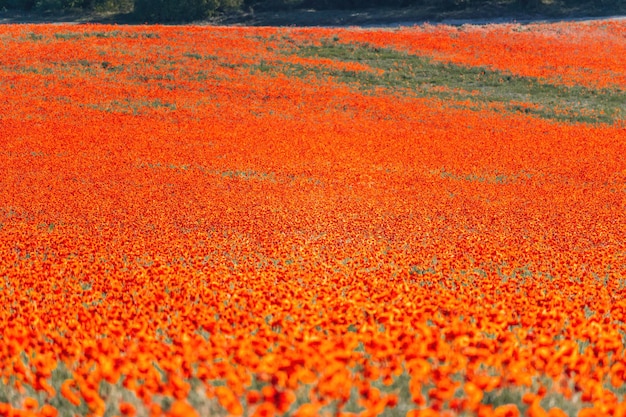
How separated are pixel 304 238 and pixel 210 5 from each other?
2193 inches

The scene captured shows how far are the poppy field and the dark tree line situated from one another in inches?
976

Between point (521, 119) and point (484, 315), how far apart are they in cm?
2537

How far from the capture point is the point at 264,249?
8.88 meters

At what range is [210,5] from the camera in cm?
6138

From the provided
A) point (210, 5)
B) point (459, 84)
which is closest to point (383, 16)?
point (210, 5)

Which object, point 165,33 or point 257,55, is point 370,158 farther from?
point 165,33

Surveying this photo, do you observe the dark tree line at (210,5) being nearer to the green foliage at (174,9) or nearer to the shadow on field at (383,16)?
the green foliage at (174,9)

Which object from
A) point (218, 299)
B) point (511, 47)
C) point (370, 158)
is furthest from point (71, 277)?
point (511, 47)

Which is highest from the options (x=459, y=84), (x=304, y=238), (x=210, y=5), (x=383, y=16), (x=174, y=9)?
(x=210, y=5)

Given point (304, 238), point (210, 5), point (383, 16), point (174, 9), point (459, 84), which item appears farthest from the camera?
point (210, 5)

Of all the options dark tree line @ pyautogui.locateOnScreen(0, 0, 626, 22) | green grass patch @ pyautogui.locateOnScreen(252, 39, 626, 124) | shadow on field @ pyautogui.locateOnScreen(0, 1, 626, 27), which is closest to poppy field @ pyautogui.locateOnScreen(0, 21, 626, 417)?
green grass patch @ pyautogui.locateOnScreen(252, 39, 626, 124)

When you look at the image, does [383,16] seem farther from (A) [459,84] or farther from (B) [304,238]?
(B) [304,238]

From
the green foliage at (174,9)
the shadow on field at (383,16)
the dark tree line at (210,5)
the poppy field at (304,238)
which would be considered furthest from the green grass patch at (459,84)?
the dark tree line at (210,5)

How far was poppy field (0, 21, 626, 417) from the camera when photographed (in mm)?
3639
